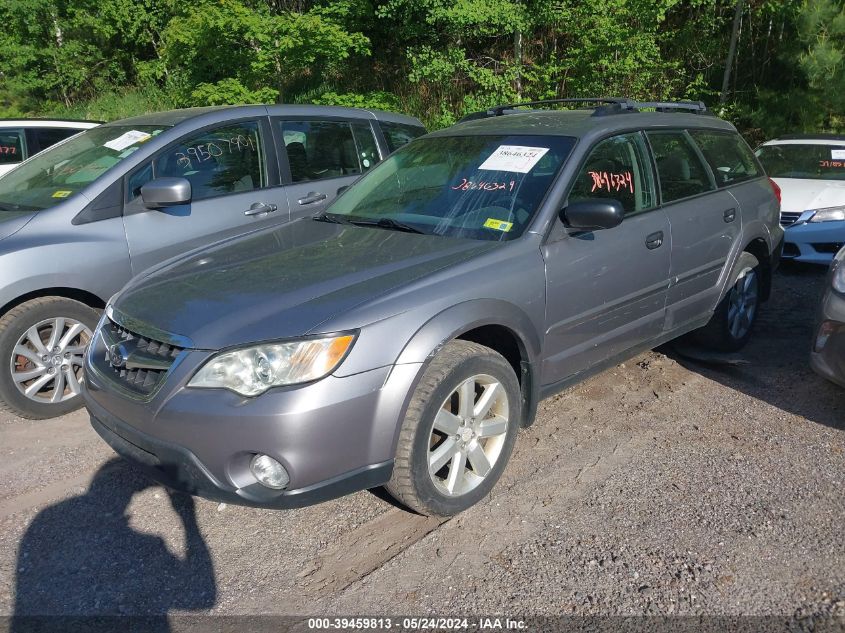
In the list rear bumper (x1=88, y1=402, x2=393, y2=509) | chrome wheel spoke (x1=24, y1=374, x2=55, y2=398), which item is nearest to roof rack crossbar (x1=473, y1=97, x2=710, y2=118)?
rear bumper (x1=88, y1=402, x2=393, y2=509)

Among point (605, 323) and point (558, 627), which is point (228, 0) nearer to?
point (605, 323)

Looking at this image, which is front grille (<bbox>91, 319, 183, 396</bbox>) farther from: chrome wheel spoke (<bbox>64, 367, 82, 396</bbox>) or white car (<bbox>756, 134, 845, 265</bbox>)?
white car (<bbox>756, 134, 845, 265</bbox>)

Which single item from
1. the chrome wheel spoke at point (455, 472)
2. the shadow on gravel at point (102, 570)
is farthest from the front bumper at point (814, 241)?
the shadow on gravel at point (102, 570)

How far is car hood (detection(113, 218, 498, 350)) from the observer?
9.09 feet

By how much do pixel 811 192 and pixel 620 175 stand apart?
4.61 m

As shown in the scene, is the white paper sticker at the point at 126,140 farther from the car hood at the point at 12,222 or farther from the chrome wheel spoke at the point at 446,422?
the chrome wheel spoke at the point at 446,422

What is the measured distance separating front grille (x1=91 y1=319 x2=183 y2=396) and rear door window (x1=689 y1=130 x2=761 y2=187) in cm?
354

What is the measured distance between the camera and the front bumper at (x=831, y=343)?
152 inches

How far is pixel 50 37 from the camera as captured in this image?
1994 centimetres

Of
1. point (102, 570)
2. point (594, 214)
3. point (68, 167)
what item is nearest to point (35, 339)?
point (68, 167)

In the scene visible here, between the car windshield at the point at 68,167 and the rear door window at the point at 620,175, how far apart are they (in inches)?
115

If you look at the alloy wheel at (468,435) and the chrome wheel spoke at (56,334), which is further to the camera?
the chrome wheel spoke at (56,334)

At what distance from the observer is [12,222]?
422 centimetres

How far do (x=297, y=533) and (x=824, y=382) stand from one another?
11.5ft
